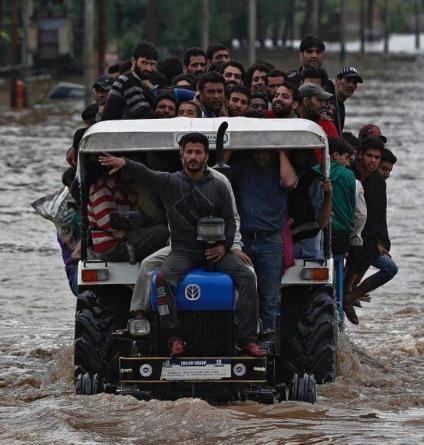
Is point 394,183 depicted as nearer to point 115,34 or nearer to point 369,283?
point 369,283

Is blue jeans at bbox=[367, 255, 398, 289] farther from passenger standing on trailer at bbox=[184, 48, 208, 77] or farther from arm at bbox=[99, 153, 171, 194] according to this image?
arm at bbox=[99, 153, 171, 194]

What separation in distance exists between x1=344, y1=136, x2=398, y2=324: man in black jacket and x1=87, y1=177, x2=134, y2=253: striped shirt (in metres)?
3.22

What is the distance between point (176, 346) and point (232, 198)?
1066 mm

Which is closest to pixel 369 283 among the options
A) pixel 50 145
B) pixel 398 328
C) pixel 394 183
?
pixel 398 328

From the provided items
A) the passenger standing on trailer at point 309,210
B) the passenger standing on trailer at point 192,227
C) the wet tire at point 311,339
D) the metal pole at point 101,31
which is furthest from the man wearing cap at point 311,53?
the metal pole at point 101,31

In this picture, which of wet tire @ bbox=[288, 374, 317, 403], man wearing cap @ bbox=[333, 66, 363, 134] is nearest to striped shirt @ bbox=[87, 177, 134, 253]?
wet tire @ bbox=[288, 374, 317, 403]

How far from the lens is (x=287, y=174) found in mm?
11523

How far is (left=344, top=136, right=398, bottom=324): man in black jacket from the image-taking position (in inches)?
568

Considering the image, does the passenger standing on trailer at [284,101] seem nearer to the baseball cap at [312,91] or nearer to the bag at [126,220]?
the baseball cap at [312,91]

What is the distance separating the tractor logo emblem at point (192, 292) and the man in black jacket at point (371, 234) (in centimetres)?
382

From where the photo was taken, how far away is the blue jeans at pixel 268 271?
450 inches

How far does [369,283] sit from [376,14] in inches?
6678

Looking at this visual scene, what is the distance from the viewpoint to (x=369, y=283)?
580 inches

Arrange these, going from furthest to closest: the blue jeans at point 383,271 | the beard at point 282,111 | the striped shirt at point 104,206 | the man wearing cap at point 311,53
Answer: the man wearing cap at point 311,53, the blue jeans at point 383,271, the beard at point 282,111, the striped shirt at point 104,206
